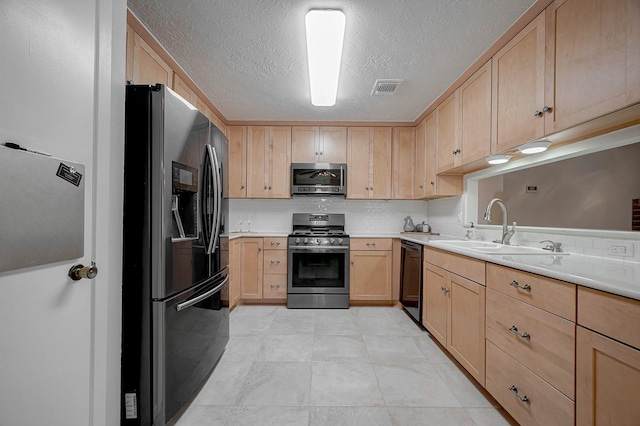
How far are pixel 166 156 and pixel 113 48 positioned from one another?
0.48m

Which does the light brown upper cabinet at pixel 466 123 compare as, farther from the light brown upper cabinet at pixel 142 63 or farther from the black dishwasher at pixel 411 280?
the light brown upper cabinet at pixel 142 63

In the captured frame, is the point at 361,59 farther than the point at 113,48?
Yes

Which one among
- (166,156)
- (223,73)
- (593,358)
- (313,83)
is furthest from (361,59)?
(593,358)

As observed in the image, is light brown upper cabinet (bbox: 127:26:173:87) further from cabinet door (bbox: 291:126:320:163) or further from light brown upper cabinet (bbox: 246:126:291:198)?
cabinet door (bbox: 291:126:320:163)

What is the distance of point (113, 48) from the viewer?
1142mm

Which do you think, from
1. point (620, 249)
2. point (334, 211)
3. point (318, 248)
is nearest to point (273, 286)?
point (318, 248)

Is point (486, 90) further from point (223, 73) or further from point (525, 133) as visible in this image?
point (223, 73)

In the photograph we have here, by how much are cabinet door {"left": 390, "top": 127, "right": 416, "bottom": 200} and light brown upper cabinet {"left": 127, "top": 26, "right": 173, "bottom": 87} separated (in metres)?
2.78

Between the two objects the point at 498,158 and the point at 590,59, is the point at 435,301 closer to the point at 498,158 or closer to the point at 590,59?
the point at 498,158

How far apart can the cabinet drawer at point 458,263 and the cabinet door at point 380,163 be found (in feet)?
4.24

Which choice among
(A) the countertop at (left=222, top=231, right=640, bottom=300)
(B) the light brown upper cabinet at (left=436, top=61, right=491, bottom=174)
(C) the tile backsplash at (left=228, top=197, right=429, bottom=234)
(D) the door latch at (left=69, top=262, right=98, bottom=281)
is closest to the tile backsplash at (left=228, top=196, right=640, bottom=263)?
(C) the tile backsplash at (left=228, top=197, right=429, bottom=234)

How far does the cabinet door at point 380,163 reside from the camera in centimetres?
367

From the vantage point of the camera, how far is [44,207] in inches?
31.1

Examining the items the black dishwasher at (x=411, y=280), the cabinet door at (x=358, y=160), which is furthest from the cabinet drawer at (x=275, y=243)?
the black dishwasher at (x=411, y=280)
